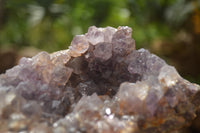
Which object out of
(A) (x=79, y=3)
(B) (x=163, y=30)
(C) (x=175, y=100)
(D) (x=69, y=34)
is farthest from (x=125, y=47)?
(B) (x=163, y=30)

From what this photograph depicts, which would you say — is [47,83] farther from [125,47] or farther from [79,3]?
[79,3]

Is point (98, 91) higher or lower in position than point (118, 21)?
lower

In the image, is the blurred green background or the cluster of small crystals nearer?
the cluster of small crystals

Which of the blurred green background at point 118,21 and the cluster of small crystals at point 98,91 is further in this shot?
the blurred green background at point 118,21

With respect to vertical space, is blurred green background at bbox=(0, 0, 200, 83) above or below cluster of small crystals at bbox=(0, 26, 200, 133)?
above

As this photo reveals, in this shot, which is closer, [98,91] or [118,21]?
[98,91]

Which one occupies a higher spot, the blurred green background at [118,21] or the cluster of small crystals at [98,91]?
the blurred green background at [118,21]
